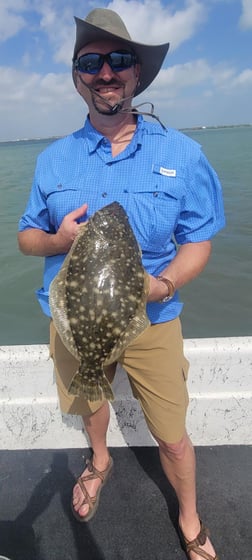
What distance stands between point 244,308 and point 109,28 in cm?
828

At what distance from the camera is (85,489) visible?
11.3 feet

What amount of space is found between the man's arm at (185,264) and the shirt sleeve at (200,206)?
55 millimetres

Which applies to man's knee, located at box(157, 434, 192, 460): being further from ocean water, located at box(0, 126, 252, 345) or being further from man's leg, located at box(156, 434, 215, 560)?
ocean water, located at box(0, 126, 252, 345)

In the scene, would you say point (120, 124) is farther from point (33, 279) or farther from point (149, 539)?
point (33, 279)

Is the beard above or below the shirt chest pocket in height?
above

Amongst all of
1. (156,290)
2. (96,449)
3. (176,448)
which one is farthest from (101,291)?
(96,449)

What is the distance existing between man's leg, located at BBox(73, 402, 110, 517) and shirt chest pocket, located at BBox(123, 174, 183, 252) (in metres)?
1.52

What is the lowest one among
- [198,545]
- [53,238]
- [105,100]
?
[198,545]

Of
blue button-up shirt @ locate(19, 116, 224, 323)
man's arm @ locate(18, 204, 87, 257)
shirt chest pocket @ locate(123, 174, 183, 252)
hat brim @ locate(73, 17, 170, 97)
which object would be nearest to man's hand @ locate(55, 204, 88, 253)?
man's arm @ locate(18, 204, 87, 257)

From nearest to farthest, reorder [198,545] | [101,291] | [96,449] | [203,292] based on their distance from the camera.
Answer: [101,291] < [198,545] < [96,449] < [203,292]

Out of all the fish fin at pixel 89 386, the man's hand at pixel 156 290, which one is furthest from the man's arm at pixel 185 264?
the fish fin at pixel 89 386

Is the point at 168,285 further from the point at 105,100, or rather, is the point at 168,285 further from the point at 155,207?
the point at 105,100

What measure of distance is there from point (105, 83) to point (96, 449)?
2.85 meters

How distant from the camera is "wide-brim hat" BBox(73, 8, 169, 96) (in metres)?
2.55
